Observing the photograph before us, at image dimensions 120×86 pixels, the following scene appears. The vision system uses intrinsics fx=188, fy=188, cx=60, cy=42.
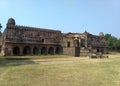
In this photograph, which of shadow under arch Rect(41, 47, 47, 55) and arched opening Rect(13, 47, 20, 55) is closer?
arched opening Rect(13, 47, 20, 55)

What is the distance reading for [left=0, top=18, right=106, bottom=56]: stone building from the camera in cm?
4634

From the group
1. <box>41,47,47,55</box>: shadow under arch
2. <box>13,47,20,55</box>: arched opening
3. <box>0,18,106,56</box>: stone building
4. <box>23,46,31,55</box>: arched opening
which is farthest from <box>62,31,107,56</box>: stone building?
<box>13,47,20,55</box>: arched opening

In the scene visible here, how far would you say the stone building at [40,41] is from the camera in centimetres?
4634

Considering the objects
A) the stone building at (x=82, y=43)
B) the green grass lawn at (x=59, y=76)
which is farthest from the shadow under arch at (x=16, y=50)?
the green grass lawn at (x=59, y=76)

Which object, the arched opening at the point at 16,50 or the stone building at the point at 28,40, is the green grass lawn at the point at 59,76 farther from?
the arched opening at the point at 16,50

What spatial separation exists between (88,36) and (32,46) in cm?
2079

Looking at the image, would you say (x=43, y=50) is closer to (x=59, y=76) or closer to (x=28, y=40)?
(x=28, y=40)

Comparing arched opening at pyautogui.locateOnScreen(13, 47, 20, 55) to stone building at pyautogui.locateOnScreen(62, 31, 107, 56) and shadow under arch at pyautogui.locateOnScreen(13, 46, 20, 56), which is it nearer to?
shadow under arch at pyautogui.locateOnScreen(13, 46, 20, 56)

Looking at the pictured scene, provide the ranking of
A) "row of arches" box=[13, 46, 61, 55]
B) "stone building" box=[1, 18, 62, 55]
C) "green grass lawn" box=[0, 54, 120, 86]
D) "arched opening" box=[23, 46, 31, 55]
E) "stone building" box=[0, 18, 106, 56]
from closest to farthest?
"green grass lawn" box=[0, 54, 120, 86] < "stone building" box=[1, 18, 62, 55] < "stone building" box=[0, 18, 106, 56] < "row of arches" box=[13, 46, 61, 55] < "arched opening" box=[23, 46, 31, 55]

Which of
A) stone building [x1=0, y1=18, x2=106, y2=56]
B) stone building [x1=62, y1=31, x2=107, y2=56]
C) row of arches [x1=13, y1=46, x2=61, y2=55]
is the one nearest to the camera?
stone building [x1=0, y1=18, x2=106, y2=56]

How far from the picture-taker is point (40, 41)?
51750 mm

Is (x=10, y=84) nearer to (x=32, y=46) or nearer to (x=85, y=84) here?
(x=85, y=84)

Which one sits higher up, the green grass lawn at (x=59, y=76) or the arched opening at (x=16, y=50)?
the arched opening at (x=16, y=50)

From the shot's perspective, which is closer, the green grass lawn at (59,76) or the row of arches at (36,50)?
the green grass lawn at (59,76)
